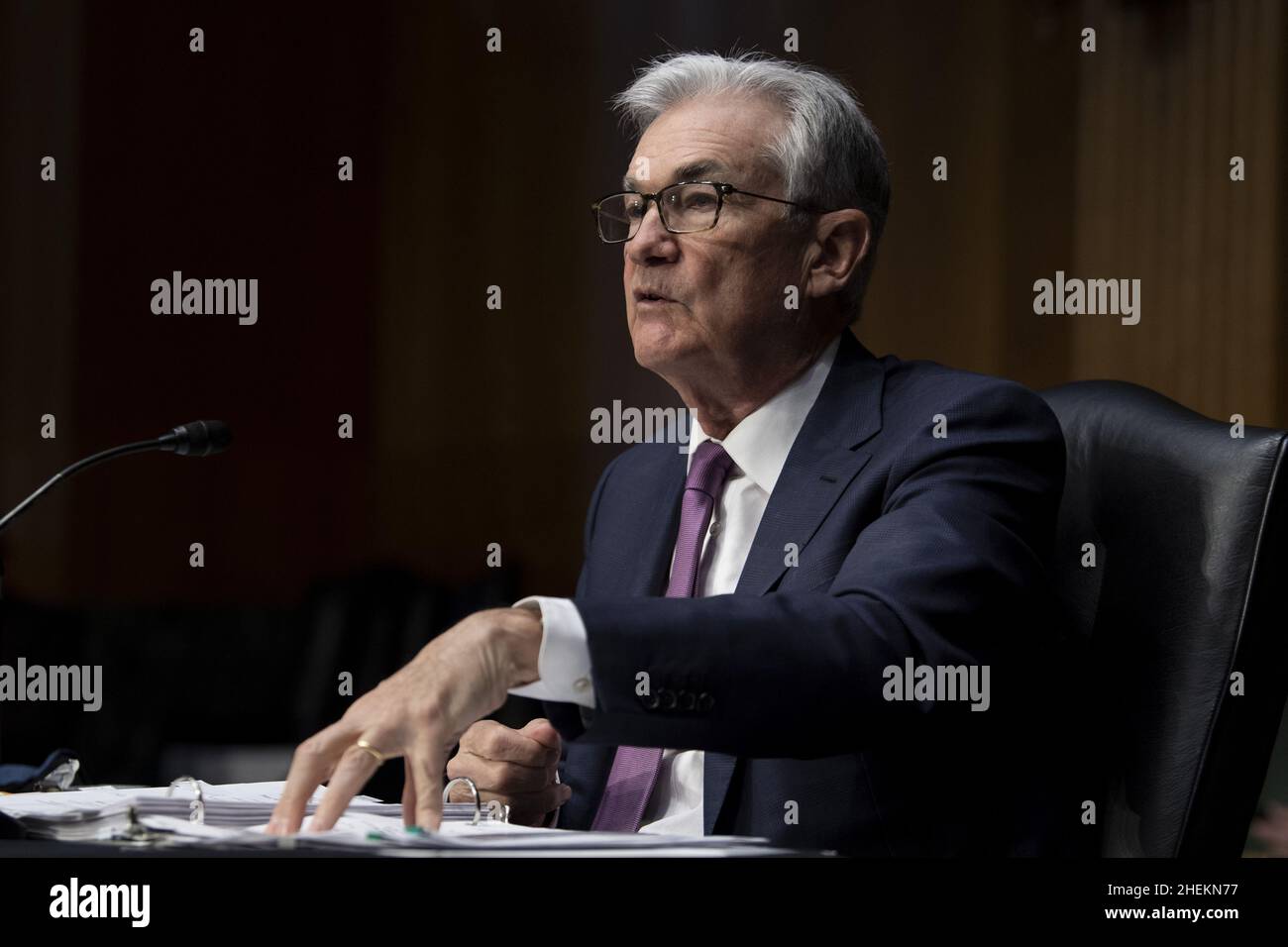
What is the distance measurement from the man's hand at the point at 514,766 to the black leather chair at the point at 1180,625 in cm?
54

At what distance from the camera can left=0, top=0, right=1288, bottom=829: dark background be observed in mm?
2947

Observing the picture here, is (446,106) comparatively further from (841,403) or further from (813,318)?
(841,403)

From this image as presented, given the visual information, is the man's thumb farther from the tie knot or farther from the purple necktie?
the tie knot

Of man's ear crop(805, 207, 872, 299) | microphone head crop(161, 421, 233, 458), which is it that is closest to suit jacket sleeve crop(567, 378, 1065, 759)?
man's ear crop(805, 207, 872, 299)

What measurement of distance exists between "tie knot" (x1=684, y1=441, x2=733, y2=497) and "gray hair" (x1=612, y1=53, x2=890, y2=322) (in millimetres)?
296

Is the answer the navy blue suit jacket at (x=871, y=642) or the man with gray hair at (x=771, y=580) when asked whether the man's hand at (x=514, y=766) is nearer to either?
the man with gray hair at (x=771, y=580)

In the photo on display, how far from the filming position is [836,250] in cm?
175

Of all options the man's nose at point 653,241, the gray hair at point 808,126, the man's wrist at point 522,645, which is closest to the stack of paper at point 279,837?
the man's wrist at point 522,645

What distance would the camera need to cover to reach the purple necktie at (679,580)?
1.43 meters

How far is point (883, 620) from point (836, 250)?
2.44ft

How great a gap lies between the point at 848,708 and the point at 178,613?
2496mm

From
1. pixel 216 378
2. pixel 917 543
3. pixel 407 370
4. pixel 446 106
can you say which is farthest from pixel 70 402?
pixel 917 543

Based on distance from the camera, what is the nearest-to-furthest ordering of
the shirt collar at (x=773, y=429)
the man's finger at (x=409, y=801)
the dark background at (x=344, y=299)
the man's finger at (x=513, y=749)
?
the man's finger at (x=409, y=801) < the man's finger at (x=513, y=749) < the shirt collar at (x=773, y=429) < the dark background at (x=344, y=299)

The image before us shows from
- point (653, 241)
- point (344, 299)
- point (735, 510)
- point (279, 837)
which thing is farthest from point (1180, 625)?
point (344, 299)
